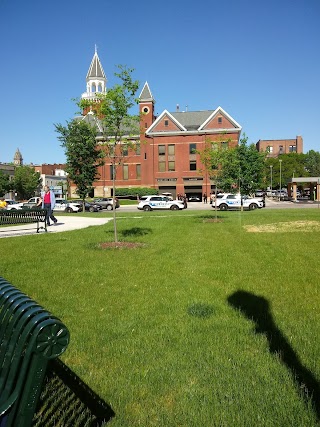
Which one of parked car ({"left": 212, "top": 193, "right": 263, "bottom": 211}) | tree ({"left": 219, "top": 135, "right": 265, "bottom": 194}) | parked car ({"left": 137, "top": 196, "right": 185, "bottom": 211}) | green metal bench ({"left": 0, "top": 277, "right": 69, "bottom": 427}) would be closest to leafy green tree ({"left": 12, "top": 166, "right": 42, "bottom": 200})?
parked car ({"left": 137, "top": 196, "right": 185, "bottom": 211})

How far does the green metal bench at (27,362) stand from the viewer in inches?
77.5

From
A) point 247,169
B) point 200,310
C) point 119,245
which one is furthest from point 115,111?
point 247,169

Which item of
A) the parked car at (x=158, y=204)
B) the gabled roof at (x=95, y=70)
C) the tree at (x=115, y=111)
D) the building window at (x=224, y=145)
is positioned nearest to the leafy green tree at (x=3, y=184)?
the gabled roof at (x=95, y=70)

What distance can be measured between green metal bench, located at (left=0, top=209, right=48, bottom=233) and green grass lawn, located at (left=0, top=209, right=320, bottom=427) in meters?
3.84

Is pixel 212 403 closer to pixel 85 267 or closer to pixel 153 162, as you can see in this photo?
pixel 85 267

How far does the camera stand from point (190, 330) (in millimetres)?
4348

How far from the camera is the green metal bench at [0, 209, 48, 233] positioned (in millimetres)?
12834

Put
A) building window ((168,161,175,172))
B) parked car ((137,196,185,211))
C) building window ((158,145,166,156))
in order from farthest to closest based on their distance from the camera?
building window ((168,161,175,172)) → building window ((158,145,166,156)) → parked car ((137,196,185,211))

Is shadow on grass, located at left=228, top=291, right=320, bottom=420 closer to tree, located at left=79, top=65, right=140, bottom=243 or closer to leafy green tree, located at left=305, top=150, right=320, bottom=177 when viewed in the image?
tree, located at left=79, top=65, right=140, bottom=243

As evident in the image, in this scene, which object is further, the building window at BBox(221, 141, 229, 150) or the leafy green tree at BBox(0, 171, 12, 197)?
the leafy green tree at BBox(0, 171, 12, 197)

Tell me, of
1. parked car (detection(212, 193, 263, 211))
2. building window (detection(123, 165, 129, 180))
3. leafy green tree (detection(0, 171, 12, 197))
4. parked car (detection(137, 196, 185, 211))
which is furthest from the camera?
building window (detection(123, 165, 129, 180))

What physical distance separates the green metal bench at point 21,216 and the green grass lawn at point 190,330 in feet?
12.6

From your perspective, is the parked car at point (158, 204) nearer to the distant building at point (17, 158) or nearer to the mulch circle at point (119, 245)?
the mulch circle at point (119, 245)

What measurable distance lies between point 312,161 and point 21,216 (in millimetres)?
100445
